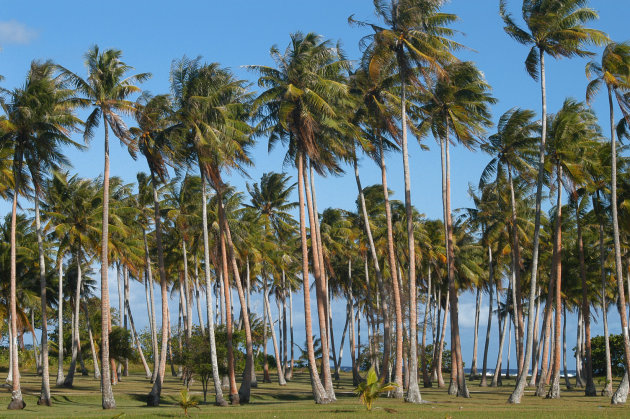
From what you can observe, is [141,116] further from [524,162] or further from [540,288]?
[540,288]

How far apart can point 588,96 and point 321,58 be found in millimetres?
13228

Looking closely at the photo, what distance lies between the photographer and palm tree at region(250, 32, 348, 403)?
32094 mm

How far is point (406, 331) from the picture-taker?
42.5 meters

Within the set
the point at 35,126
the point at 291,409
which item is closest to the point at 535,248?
the point at 291,409

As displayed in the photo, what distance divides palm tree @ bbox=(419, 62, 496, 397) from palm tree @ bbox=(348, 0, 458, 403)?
12.7 feet

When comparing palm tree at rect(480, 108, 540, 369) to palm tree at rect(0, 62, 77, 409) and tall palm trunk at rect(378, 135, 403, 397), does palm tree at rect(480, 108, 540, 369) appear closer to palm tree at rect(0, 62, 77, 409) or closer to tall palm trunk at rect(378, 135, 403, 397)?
tall palm trunk at rect(378, 135, 403, 397)

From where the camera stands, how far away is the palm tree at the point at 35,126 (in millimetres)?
31359

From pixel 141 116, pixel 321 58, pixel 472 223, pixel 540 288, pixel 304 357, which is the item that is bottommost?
pixel 304 357

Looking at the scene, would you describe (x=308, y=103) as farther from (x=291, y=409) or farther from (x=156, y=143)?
(x=291, y=409)

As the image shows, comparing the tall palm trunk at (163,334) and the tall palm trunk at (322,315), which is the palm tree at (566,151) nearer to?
the tall palm trunk at (322,315)

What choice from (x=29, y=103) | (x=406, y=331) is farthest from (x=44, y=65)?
(x=406, y=331)

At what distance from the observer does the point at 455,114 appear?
124 ft

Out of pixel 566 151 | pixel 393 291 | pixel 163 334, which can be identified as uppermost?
pixel 566 151

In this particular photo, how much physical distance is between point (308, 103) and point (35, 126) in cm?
1275
